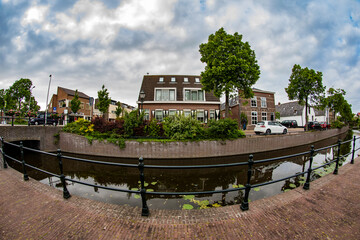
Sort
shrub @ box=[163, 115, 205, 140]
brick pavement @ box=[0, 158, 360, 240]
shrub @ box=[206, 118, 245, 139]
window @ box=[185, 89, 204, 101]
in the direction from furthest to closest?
window @ box=[185, 89, 204, 101]
shrub @ box=[206, 118, 245, 139]
shrub @ box=[163, 115, 205, 140]
brick pavement @ box=[0, 158, 360, 240]

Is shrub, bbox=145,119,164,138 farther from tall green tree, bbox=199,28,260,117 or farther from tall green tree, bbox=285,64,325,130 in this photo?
tall green tree, bbox=285,64,325,130

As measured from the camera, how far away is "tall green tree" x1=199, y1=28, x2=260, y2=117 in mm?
13547

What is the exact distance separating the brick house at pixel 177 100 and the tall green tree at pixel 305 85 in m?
9.66

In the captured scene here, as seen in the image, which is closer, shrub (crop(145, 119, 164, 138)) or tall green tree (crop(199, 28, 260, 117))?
shrub (crop(145, 119, 164, 138))

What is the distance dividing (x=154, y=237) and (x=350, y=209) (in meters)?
3.62

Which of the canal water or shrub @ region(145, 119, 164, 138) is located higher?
shrub @ region(145, 119, 164, 138)

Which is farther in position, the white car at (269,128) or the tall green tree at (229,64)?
the white car at (269,128)

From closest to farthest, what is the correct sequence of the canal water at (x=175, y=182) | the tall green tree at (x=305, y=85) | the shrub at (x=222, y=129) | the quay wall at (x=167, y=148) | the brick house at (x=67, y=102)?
the canal water at (x=175, y=182)
the quay wall at (x=167, y=148)
the shrub at (x=222, y=129)
the tall green tree at (x=305, y=85)
the brick house at (x=67, y=102)

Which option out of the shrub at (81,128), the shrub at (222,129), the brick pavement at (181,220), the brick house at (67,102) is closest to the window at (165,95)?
the shrub at (81,128)

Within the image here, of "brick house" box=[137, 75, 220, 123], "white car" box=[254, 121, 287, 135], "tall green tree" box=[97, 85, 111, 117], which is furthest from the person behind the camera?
"tall green tree" box=[97, 85, 111, 117]

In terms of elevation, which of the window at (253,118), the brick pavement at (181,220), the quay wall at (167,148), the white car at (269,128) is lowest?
the quay wall at (167,148)

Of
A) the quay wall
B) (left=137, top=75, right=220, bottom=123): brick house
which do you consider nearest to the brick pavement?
the quay wall

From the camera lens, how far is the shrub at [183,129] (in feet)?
34.2

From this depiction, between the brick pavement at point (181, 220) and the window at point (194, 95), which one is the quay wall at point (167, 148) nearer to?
the brick pavement at point (181, 220)
